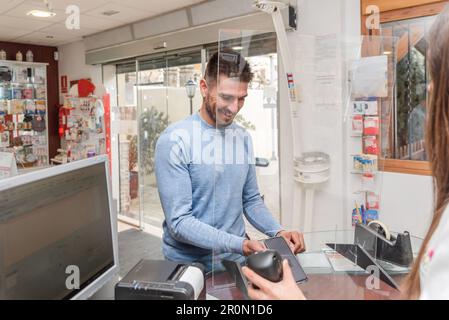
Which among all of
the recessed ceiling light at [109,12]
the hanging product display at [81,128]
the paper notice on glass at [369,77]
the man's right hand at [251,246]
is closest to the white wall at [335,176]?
the paper notice on glass at [369,77]

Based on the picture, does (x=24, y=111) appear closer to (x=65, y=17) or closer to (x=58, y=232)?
(x=65, y=17)

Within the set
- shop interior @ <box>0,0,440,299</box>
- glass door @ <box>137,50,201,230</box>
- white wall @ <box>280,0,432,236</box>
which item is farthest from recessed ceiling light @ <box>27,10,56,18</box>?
white wall @ <box>280,0,432,236</box>

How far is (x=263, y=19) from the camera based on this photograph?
3381 mm

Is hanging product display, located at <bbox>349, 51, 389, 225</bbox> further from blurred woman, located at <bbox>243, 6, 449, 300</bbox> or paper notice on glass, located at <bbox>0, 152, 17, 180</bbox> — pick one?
paper notice on glass, located at <bbox>0, 152, 17, 180</bbox>

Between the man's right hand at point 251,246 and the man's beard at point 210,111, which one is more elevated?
the man's beard at point 210,111

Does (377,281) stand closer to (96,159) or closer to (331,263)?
(331,263)

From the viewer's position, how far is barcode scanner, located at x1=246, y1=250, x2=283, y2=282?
0.91 m

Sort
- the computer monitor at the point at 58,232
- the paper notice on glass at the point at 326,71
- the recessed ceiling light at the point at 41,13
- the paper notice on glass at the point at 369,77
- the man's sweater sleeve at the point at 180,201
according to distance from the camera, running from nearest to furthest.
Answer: the computer monitor at the point at 58,232, the man's sweater sleeve at the point at 180,201, the paper notice on glass at the point at 369,77, the paper notice on glass at the point at 326,71, the recessed ceiling light at the point at 41,13

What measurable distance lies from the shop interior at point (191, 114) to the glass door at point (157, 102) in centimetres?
2

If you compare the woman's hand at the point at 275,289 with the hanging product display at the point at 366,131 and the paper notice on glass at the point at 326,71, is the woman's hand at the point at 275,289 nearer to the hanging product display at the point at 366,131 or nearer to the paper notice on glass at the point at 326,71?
the hanging product display at the point at 366,131

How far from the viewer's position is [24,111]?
5930mm

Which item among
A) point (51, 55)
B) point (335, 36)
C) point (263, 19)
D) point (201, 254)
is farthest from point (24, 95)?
point (201, 254)

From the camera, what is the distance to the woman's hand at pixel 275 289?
2.80ft

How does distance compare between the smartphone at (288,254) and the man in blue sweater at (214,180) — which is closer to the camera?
the smartphone at (288,254)
